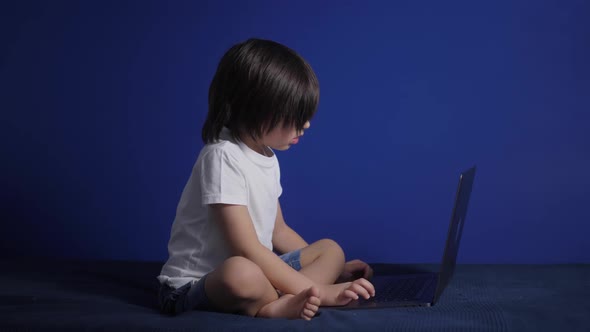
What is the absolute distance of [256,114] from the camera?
136 centimetres

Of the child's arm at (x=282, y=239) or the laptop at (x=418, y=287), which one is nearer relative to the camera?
the laptop at (x=418, y=287)

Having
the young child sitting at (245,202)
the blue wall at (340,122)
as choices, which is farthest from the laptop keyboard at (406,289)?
the blue wall at (340,122)

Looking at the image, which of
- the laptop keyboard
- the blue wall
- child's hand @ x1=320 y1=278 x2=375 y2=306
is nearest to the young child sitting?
child's hand @ x1=320 y1=278 x2=375 y2=306

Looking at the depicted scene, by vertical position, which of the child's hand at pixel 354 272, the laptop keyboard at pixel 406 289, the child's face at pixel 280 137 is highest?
the child's face at pixel 280 137

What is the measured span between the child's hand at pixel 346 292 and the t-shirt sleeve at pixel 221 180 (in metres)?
0.24

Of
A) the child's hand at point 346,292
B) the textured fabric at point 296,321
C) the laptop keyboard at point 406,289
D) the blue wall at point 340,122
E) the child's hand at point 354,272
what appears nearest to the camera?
the textured fabric at point 296,321

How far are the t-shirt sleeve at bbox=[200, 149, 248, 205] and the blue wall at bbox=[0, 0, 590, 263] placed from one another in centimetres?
77

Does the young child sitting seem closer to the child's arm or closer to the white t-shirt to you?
the white t-shirt

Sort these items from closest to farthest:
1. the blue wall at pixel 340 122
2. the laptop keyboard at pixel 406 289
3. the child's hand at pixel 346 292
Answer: the child's hand at pixel 346 292 < the laptop keyboard at pixel 406 289 < the blue wall at pixel 340 122

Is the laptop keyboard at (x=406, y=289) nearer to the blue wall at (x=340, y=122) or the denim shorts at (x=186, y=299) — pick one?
the denim shorts at (x=186, y=299)

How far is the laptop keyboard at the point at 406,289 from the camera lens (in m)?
1.33

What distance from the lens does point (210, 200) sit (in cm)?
127

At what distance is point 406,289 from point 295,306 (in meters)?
0.35

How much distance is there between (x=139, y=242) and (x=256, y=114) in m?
0.98
